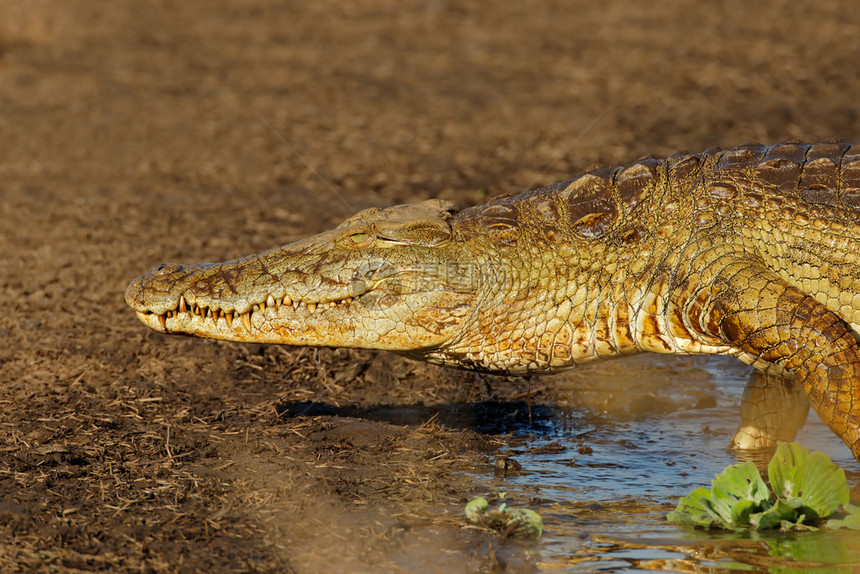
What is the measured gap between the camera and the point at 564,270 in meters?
4.42

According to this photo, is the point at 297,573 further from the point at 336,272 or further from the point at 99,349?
the point at 99,349

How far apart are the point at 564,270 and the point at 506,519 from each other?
4.03 ft

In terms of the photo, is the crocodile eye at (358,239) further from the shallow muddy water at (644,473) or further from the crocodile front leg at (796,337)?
the crocodile front leg at (796,337)

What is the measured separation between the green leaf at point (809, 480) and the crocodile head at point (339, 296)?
4.76 ft

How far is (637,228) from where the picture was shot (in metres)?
4.35

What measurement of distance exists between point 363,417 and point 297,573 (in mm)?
1784

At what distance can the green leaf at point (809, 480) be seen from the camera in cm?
371

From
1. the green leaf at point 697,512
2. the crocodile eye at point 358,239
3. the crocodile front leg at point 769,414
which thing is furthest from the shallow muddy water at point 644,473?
the crocodile eye at point 358,239

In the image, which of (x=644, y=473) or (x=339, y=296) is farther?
(x=644, y=473)

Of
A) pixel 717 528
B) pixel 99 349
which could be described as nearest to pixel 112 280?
pixel 99 349

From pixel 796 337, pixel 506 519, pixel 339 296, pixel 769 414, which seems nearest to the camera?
pixel 506 519

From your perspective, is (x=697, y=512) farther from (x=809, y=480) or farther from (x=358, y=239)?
(x=358, y=239)

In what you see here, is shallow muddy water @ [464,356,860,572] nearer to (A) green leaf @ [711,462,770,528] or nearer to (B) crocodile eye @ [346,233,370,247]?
(A) green leaf @ [711,462,770,528]

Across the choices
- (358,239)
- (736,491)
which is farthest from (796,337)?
(358,239)
